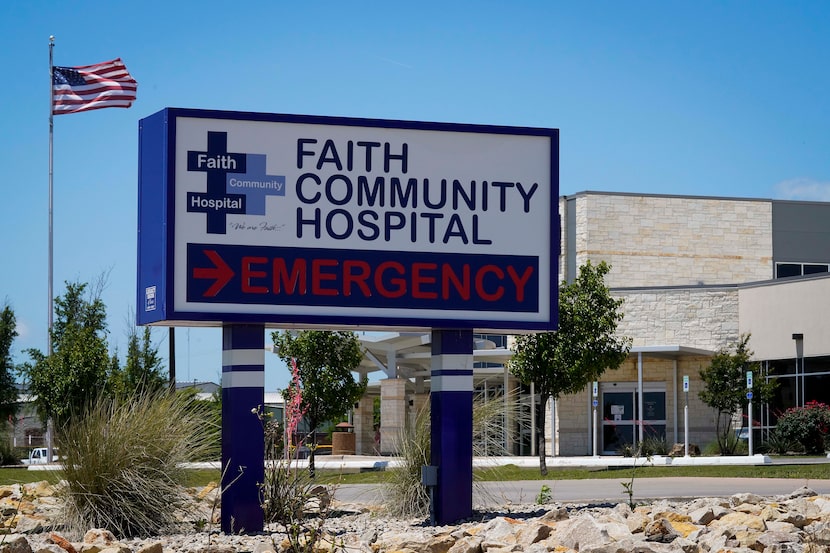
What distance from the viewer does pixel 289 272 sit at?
12.8 metres

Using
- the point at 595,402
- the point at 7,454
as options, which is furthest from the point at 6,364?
the point at 595,402

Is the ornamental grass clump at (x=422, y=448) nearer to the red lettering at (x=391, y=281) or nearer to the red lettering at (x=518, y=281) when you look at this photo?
the red lettering at (x=518, y=281)

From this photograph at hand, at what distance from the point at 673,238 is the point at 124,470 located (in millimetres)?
36607

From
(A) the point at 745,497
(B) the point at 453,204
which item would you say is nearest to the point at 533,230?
(B) the point at 453,204

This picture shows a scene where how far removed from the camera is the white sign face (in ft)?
41.3

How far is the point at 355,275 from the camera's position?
12.9 m

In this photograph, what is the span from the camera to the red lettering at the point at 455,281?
13.2 metres

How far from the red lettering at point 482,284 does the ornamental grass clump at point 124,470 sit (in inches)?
147

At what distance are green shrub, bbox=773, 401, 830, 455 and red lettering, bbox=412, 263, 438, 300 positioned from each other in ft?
82.0

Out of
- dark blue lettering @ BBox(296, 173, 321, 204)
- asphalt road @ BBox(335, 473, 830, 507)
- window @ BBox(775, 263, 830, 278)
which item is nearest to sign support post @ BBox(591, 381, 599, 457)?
window @ BBox(775, 263, 830, 278)

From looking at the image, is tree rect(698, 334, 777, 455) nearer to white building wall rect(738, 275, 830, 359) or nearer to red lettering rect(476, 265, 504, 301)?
white building wall rect(738, 275, 830, 359)

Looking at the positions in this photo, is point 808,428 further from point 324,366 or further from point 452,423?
point 452,423

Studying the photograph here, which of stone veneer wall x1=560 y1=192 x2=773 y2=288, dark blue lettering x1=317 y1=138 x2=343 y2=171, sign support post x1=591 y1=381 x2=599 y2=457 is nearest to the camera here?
dark blue lettering x1=317 y1=138 x2=343 y2=171

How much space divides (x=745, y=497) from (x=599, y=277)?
15538 millimetres
